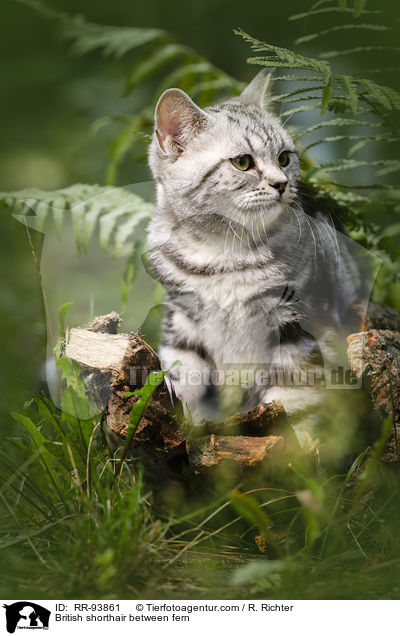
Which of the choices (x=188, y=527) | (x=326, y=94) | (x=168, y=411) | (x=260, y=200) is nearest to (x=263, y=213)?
(x=260, y=200)

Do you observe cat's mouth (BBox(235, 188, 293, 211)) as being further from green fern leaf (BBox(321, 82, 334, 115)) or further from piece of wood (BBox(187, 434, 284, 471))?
piece of wood (BBox(187, 434, 284, 471))

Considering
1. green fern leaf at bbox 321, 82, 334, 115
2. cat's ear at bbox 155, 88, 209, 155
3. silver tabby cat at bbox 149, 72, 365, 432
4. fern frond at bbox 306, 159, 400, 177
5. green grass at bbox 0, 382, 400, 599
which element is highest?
green fern leaf at bbox 321, 82, 334, 115

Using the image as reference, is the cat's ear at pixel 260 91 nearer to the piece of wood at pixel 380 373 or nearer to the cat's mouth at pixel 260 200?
the cat's mouth at pixel 260 200

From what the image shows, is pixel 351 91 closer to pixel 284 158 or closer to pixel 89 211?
pixel 284 158

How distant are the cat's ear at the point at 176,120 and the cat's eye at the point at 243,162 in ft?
0.24

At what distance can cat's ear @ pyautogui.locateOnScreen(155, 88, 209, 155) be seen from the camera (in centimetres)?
77

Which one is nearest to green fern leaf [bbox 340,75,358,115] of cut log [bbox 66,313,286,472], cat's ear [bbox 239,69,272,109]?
cat's ear [bbox 239,69,272,109]

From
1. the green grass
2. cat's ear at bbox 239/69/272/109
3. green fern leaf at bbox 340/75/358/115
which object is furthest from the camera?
cat's ear at bbox 239/69/272/109

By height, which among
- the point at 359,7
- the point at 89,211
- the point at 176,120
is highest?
the point at 359,7

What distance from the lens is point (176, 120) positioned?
792mm

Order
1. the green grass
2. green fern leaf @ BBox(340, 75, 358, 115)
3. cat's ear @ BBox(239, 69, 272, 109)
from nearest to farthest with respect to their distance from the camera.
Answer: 1. the green grass
2. green fern leaf @ BBox(340, 75, 358, 115)
3. cat's ear @ BBox(239, 69, 272, 109)
